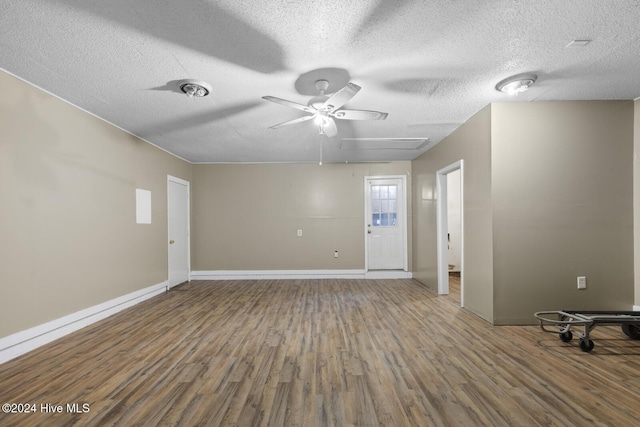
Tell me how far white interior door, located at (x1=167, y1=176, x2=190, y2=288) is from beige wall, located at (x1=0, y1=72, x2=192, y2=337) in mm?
915

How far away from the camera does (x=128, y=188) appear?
408cm

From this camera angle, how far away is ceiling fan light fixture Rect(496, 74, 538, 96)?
8.55 feet

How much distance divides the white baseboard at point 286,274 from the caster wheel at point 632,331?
3.46 metres

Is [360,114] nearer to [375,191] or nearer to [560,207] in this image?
[560,207]

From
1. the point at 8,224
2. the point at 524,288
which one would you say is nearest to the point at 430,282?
the point at 524,288

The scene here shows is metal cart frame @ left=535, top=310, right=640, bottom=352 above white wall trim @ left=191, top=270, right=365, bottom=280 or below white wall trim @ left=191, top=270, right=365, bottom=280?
above

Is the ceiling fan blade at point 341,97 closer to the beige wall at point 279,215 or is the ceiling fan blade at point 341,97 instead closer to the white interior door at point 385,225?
the beige wall at point 279,215

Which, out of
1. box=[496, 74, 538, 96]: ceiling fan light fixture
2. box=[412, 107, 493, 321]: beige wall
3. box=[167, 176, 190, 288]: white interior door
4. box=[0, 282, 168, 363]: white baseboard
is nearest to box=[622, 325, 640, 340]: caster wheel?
box=[412, 107, 493, 321]: beige wall

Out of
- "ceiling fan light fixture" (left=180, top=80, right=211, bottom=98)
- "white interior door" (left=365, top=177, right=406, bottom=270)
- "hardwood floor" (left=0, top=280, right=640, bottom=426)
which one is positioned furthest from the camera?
"white interior door" (left=365, top=177, right=406, bottom=270)

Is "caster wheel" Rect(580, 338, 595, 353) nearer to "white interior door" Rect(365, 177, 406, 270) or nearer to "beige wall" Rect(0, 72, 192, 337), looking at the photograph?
"white interior door" Rect(365, 177, 406, 270)

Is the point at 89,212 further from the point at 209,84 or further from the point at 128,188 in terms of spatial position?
the point at 209,84

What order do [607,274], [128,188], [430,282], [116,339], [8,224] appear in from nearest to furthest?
[8,224]
[116,339]
[607,274]
[128,188]
[430,282]

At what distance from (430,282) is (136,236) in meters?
4.78

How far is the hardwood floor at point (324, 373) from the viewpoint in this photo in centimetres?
173
